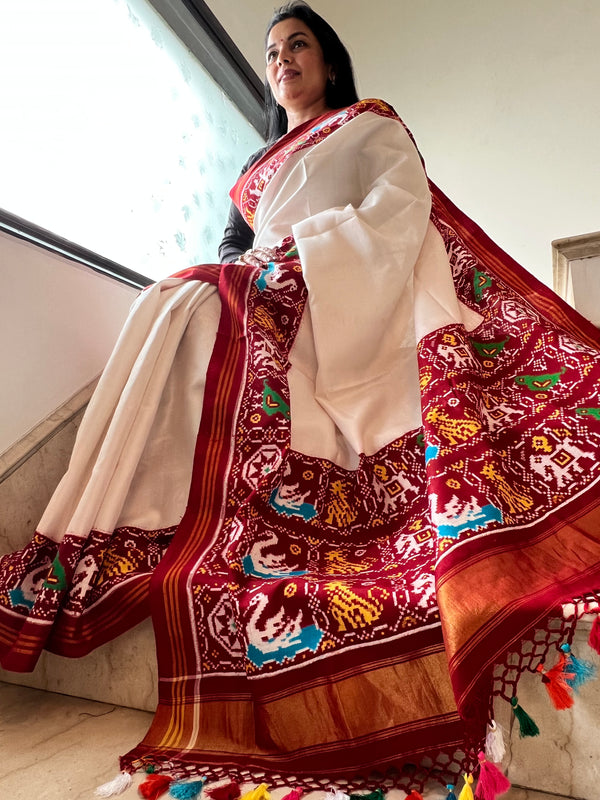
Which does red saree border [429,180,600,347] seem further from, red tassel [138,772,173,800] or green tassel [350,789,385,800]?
red tassel [138,772,173,800]

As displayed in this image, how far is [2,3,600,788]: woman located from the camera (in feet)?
2.04

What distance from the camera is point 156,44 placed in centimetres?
207

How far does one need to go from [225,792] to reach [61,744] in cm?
26

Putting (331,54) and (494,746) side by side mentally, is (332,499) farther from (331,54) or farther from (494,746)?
(331,54)

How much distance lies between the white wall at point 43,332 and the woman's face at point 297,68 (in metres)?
0.85

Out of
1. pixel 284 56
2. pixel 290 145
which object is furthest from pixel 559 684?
pixel 284 56

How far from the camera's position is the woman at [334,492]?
0.62 meters

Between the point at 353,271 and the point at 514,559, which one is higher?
the point at 353,271

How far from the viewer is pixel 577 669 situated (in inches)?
22.2

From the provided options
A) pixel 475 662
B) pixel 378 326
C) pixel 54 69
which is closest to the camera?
pixel 475 662

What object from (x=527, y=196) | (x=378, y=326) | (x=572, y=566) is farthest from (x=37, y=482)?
(x=527, y=196)

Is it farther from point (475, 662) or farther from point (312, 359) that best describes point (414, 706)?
point (312, 359)

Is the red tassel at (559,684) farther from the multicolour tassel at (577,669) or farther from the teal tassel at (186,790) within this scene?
the teal tassel at (186,790)

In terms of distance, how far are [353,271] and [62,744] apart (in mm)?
879
